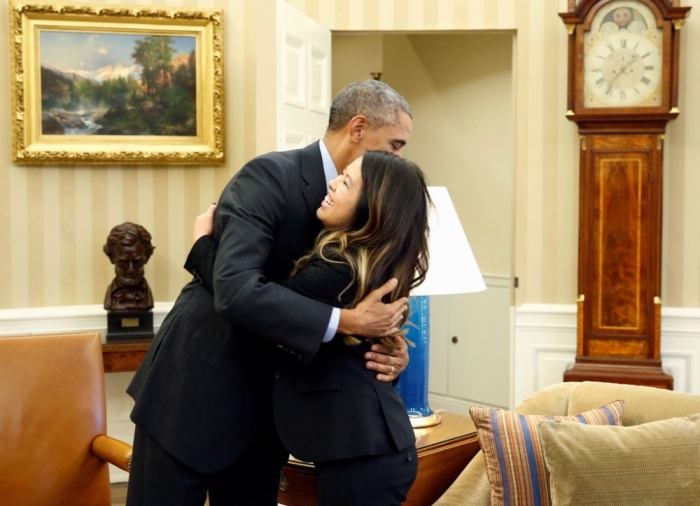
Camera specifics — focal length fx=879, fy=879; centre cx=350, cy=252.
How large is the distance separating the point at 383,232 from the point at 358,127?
0.42 m

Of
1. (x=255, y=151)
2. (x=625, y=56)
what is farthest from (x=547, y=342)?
(x=255, y=151)

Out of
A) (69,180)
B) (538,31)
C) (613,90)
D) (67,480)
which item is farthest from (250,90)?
(67,480)

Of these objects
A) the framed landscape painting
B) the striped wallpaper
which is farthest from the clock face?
the framed landscape painting

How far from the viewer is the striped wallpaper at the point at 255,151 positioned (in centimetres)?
420

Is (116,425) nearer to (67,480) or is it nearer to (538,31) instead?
(67,480)

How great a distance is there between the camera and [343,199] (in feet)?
5.68

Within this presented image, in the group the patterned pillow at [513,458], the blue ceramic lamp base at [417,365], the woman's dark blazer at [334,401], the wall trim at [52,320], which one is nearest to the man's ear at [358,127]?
the woman's dark blazer at [334,401]

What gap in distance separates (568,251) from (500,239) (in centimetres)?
129

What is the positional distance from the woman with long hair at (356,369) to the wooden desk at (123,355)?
2.36 m

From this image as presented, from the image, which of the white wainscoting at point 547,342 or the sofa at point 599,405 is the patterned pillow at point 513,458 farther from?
the white wainscoting at point 547,342

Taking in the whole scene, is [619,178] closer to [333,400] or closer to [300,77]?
[300,77]

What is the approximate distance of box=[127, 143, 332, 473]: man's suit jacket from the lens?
1803mm

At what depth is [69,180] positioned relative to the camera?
4242mm

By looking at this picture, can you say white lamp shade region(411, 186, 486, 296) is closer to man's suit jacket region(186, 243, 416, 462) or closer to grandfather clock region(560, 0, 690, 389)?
man's suit jacket region(186, 243, 416, 462)
